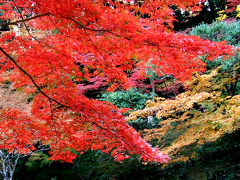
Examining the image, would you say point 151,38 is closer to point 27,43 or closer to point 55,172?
point 27,43

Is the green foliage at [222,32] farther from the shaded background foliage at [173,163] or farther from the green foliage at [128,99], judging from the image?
the green foliage at [128,99]

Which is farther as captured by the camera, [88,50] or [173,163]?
[173,163]

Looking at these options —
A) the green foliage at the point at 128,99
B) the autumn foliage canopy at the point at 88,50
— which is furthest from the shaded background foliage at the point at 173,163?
the autumn foliage canopy at the point at 88,50

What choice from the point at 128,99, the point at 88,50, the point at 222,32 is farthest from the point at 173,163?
the point at 222,32

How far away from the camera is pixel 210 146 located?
242 inches

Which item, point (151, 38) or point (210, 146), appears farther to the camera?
point (210, 146)

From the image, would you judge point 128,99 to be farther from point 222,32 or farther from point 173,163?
point 222,32

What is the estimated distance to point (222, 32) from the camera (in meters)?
7.98

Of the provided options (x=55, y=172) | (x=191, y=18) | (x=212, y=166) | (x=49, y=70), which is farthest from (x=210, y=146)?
(x=191, y=18)

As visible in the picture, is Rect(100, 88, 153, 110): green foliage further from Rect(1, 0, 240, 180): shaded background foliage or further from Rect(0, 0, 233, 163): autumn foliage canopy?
Rect(0, 0, 233, 163): autumn foliage canopy

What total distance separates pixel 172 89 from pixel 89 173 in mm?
4617

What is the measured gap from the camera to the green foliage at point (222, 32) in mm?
→ 7722

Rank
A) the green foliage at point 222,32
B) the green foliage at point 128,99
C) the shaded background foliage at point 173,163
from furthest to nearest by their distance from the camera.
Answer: the green foliage at point 222,32
the green foliage at point 128,99
the shaded background foliage at point 173,163

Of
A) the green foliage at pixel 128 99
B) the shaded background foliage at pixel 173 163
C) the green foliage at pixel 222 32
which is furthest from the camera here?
the green foliage at pixel 222 32
